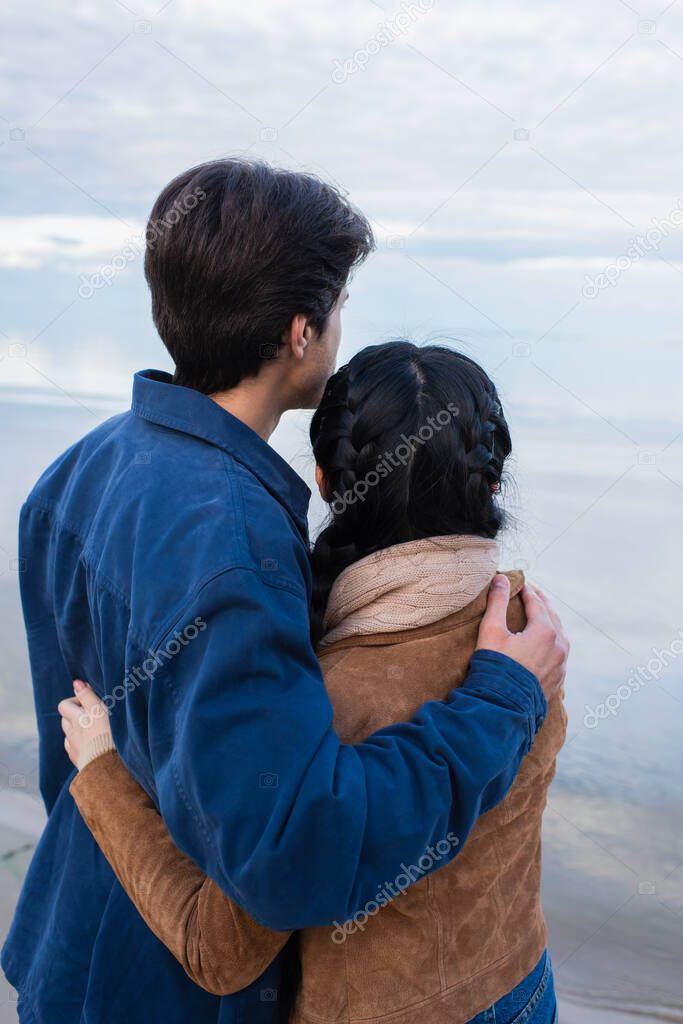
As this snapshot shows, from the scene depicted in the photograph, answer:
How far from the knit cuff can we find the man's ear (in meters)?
0.47

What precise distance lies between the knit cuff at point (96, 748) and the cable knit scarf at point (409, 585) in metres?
0.25

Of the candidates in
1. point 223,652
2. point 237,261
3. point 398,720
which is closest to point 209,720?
point 223,652

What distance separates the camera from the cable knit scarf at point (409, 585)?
1.07 metres

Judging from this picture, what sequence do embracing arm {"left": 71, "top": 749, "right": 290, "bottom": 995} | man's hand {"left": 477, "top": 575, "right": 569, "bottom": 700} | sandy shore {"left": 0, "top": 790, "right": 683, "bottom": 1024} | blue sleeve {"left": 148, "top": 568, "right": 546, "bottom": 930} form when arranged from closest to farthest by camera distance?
blue sleeve {"left": 148, "top": 568, "right": 546, "bottom": 930} → embracing arm {"left": 71, "top": 749, "right": 290, "bottom": 995} → man's hand {"left": 477, "top": 575, "right": 569, "bottom": 700} → sandy shore {"left": 0, "top": 790, "right": 683, "bottom": 1024}

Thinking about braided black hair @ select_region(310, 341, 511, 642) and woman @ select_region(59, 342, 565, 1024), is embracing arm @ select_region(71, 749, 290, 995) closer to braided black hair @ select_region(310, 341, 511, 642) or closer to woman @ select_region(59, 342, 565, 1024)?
woman @ select_region(59, 342, 565, 1024)

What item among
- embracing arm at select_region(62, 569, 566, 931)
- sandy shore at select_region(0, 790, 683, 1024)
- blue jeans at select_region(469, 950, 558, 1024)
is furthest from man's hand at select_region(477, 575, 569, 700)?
sandy shore at select_region(0, 790, 683, 1024)

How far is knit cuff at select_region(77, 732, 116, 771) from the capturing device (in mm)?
1095

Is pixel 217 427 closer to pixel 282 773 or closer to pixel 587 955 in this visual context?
pixel 282 773

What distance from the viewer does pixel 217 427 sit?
41.7 inches

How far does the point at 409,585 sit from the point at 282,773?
0.29 m

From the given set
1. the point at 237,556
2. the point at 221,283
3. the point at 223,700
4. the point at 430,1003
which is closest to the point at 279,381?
the point at 221,283

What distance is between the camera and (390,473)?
1091 millimetres

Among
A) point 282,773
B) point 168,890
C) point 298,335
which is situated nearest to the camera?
point 282,773

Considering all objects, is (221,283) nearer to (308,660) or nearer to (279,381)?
(279,381)
